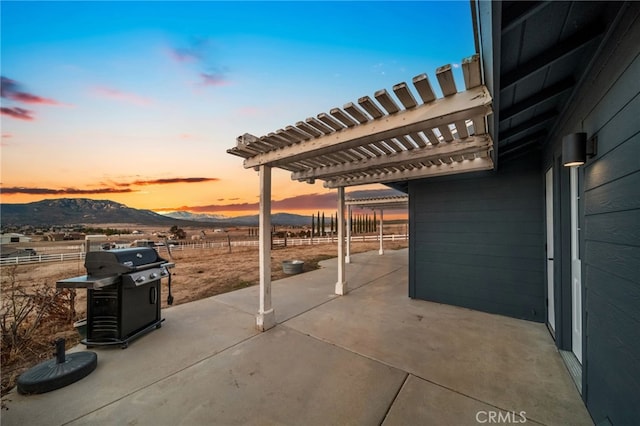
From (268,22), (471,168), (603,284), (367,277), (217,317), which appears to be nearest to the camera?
(603,284)

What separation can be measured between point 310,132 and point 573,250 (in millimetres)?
3122

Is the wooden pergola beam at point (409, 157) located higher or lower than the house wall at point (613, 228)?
higher

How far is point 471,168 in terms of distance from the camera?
3.54m

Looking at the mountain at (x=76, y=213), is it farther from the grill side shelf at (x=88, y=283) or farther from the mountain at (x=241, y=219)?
the grill side shelf at (x=88, y=283)

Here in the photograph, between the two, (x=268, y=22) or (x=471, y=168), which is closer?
(x=471, y=168)

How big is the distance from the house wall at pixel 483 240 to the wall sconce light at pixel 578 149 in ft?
8.10

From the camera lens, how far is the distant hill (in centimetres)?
5875

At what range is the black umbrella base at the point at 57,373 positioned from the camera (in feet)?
6.73

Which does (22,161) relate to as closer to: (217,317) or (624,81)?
(217,317)

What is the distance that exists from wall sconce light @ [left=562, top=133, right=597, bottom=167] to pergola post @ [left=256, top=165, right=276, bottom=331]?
3.07 meters

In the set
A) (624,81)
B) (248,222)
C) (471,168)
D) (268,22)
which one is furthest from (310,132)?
(248,222)

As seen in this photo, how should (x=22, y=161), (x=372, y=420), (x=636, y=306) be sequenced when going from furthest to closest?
(x=22, y=161) < (x=372, y=420) < (x=636, y=306)

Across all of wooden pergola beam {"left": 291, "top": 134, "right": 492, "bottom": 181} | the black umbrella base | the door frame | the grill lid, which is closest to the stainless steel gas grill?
the grill lid

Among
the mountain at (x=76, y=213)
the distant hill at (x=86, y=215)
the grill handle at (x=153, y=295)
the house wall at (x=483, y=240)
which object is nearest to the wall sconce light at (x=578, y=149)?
the house wall at (x=483, y=240)
